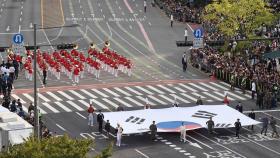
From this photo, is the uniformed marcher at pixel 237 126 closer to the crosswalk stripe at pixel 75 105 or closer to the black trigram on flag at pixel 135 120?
the black trigram on flag at pixel 135 120

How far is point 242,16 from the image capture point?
78.9 metres

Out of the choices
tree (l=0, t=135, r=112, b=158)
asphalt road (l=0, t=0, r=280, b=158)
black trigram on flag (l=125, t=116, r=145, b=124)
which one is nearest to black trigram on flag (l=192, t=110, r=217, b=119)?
asphalt road (l=0, t=0, r=280, b=158)

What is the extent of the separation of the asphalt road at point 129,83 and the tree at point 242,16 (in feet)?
19.0

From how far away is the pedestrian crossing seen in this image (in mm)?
63469

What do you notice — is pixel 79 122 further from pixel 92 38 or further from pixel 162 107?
pixel 92 38

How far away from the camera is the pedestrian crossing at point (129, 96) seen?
6347 centimetres

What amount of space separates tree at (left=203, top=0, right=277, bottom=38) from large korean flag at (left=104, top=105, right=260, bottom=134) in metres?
20.8

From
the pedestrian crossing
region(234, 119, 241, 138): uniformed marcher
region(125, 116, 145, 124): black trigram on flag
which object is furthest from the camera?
the pedestrian crossing

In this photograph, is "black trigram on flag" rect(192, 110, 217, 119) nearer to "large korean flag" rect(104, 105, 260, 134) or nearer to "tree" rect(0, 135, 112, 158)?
"large korean flag" rect(104, 105, 260, 134)

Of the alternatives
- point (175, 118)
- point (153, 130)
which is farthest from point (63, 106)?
point (153, 130)

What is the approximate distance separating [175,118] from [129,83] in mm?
14833

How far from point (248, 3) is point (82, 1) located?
45.9m

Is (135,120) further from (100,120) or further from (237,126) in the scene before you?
(237,126)

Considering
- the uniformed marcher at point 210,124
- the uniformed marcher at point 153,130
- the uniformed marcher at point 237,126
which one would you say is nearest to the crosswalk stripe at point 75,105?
the uniformed marcher at point 153,130
